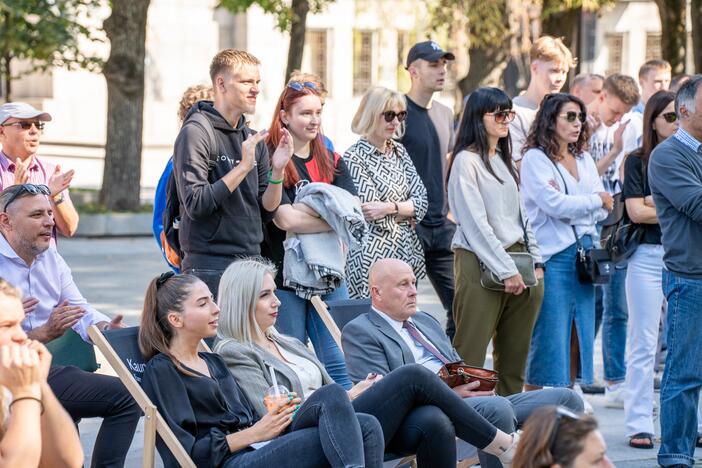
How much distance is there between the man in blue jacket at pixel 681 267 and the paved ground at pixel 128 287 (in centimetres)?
40

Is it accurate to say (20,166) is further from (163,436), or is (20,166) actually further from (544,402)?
(544,402)

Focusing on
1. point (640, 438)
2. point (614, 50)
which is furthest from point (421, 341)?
point (614, 50)

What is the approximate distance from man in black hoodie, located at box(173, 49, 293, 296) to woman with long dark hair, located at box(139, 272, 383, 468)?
0.86 m

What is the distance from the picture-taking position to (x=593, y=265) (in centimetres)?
682

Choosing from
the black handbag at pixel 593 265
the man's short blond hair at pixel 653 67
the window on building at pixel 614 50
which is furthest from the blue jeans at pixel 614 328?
the window on building at pixel 614 50

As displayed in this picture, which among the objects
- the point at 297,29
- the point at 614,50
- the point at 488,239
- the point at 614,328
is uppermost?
the point at 614,50

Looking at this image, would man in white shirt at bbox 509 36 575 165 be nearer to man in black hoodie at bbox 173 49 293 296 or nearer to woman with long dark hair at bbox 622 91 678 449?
woman with long dark hair at bbox 622 91 678 449

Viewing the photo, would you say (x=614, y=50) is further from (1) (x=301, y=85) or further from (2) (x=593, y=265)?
(1) (x=301, y=85)

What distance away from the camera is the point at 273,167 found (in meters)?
5.96

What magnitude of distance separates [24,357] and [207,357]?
5.18ft

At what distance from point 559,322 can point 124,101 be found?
10.4m

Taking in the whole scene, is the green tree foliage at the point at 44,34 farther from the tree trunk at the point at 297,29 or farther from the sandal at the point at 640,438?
the sandal at the point at 640,438

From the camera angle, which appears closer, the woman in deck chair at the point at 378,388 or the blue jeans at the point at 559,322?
the woman in deck chair at the point at 378,388

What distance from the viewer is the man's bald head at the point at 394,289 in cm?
558
